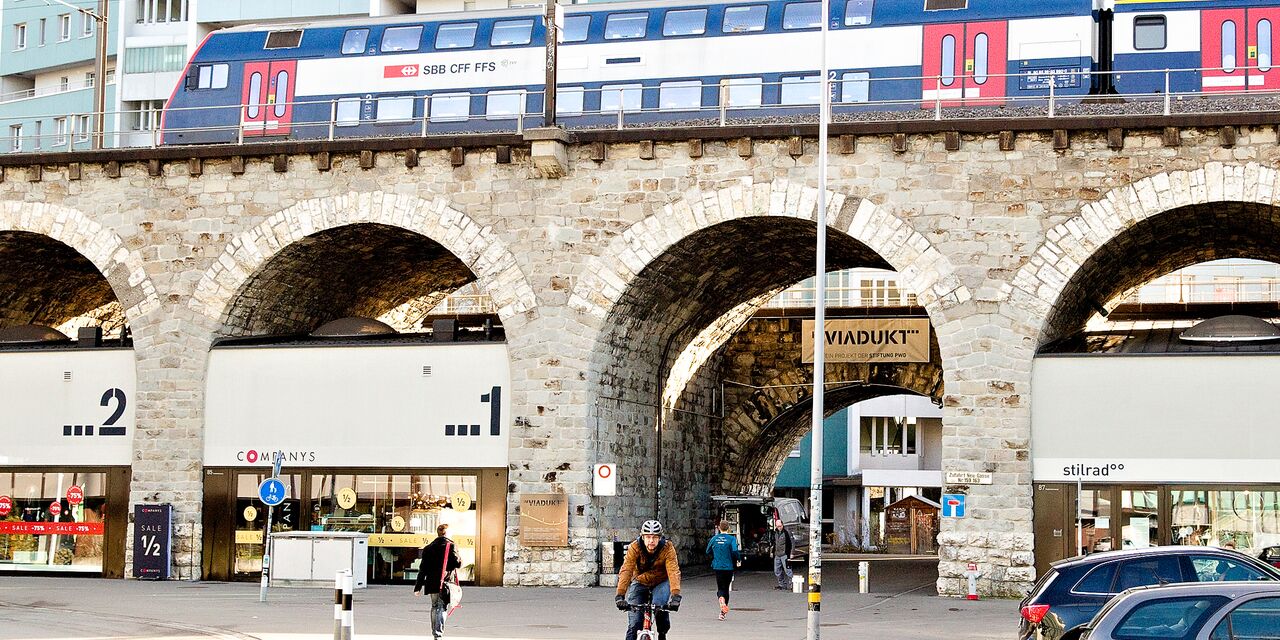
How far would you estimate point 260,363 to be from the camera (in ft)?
106

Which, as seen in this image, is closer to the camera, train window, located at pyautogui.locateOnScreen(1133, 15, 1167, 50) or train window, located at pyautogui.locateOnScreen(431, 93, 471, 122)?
train window, located at pyautogui.locateOnScreen(1133, 15, 1167, 50)

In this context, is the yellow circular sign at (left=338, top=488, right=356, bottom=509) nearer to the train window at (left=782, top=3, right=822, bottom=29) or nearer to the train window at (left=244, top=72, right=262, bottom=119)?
the train window at (left=244, top=72, right=262, bottom=119)

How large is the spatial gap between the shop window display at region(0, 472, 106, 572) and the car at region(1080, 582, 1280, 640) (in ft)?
82.6

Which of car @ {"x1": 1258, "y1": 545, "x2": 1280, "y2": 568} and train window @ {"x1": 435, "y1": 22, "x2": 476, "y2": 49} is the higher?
train window @ {"x1": 435, "y1": 22, "x2": 476, "y2": 49}

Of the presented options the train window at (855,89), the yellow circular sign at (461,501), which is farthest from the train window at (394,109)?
the yellow circular sign at (461,501)

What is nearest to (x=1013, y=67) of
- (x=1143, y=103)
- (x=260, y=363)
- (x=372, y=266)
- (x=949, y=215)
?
(x=1143, y=103)

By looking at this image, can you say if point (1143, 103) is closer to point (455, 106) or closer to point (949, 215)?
point (949, 215)

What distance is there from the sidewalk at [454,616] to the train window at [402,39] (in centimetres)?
1361

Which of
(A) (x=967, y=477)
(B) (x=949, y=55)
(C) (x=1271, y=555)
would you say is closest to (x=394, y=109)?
(B) (x=949, y=55)

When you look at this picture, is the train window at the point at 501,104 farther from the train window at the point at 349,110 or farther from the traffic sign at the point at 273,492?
the traffic sign at the point at 273,492

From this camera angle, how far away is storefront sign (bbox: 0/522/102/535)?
1289 inches

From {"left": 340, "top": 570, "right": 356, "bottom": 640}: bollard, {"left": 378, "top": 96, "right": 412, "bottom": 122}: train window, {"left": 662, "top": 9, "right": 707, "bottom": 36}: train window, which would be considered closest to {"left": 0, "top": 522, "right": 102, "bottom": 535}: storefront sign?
{"left": 378, "top": 96, "right": 412, "bottom": 122}: train window

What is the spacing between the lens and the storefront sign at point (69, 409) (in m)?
33.0

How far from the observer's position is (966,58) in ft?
112
